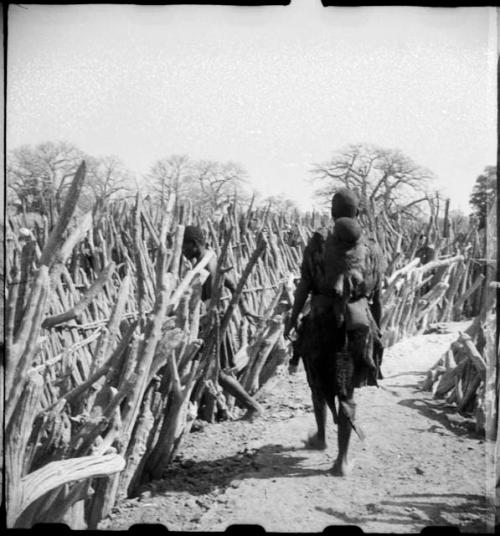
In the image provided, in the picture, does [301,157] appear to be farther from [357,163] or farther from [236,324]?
[236,324]

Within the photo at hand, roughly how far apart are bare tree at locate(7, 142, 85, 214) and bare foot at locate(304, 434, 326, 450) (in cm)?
190

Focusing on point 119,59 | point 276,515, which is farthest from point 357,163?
point 276,515

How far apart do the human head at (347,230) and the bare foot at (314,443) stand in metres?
1.16

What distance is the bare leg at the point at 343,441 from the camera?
3.34 meters

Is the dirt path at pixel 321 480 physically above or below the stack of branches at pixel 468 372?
below

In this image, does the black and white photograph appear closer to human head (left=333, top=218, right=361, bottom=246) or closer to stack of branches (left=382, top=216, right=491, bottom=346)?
human head (left=333, top=218, right=361, bottom=246)

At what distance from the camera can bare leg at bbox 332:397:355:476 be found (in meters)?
3.34

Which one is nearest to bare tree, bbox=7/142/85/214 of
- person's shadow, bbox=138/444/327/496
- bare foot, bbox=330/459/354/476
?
person's shadow, bbox=138/444/327/496

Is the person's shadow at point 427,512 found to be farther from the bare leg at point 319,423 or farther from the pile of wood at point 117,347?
the pile of wood at point 117,347

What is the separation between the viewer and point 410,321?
16.9 feet

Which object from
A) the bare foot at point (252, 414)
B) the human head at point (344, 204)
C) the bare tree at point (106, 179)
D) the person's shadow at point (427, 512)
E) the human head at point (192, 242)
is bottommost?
the person's shadow at point (427, 512)

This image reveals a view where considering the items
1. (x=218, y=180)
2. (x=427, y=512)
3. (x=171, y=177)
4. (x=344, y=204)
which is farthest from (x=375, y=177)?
(x=427, y=512)

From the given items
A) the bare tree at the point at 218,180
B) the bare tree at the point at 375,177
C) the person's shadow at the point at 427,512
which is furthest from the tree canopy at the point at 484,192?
the person's shadow at the point at 427,512

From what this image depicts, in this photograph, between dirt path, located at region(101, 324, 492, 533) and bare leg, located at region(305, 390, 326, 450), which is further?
Answer: bare leg, located at region(305, 390, 326, 450)
